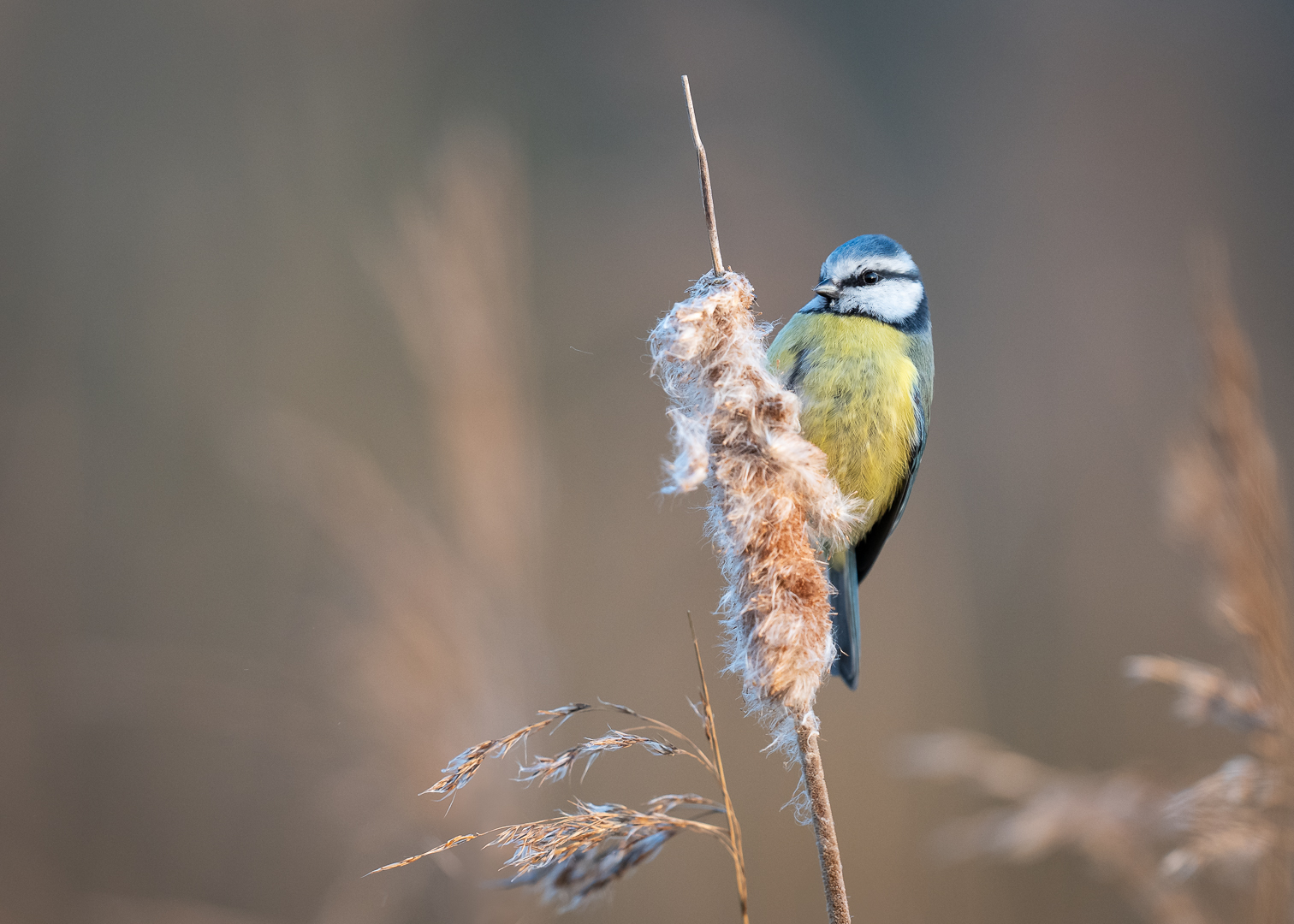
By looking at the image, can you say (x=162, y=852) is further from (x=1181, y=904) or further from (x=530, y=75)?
(x=530, y=75)

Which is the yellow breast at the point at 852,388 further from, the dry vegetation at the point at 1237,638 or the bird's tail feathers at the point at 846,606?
the dry vegetation at the point at 1237,638

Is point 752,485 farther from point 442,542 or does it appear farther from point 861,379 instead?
point 442,542

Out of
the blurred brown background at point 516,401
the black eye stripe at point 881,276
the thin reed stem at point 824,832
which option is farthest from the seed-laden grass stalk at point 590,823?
the black eye stripe at point 881,276

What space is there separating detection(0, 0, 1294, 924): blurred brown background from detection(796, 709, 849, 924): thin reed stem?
0.87 meters

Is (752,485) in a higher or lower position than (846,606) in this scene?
lower

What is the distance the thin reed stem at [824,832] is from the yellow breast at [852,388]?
0.82 metres

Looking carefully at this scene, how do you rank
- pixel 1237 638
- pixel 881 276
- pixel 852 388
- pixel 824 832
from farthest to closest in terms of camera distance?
pixel 881 276 < pixel 852 388 < pixel 1237 638 < pixel 824 832

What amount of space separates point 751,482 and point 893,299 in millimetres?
888

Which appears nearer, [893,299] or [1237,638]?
[1237,638]

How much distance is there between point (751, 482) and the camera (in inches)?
33.3

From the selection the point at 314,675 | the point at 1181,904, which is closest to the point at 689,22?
the point at 314,675

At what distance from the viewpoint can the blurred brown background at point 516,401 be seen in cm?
163

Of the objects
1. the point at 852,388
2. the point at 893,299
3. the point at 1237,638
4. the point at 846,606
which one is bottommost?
the point at 1237,638

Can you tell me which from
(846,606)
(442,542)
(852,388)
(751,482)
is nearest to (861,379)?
(852,388)
